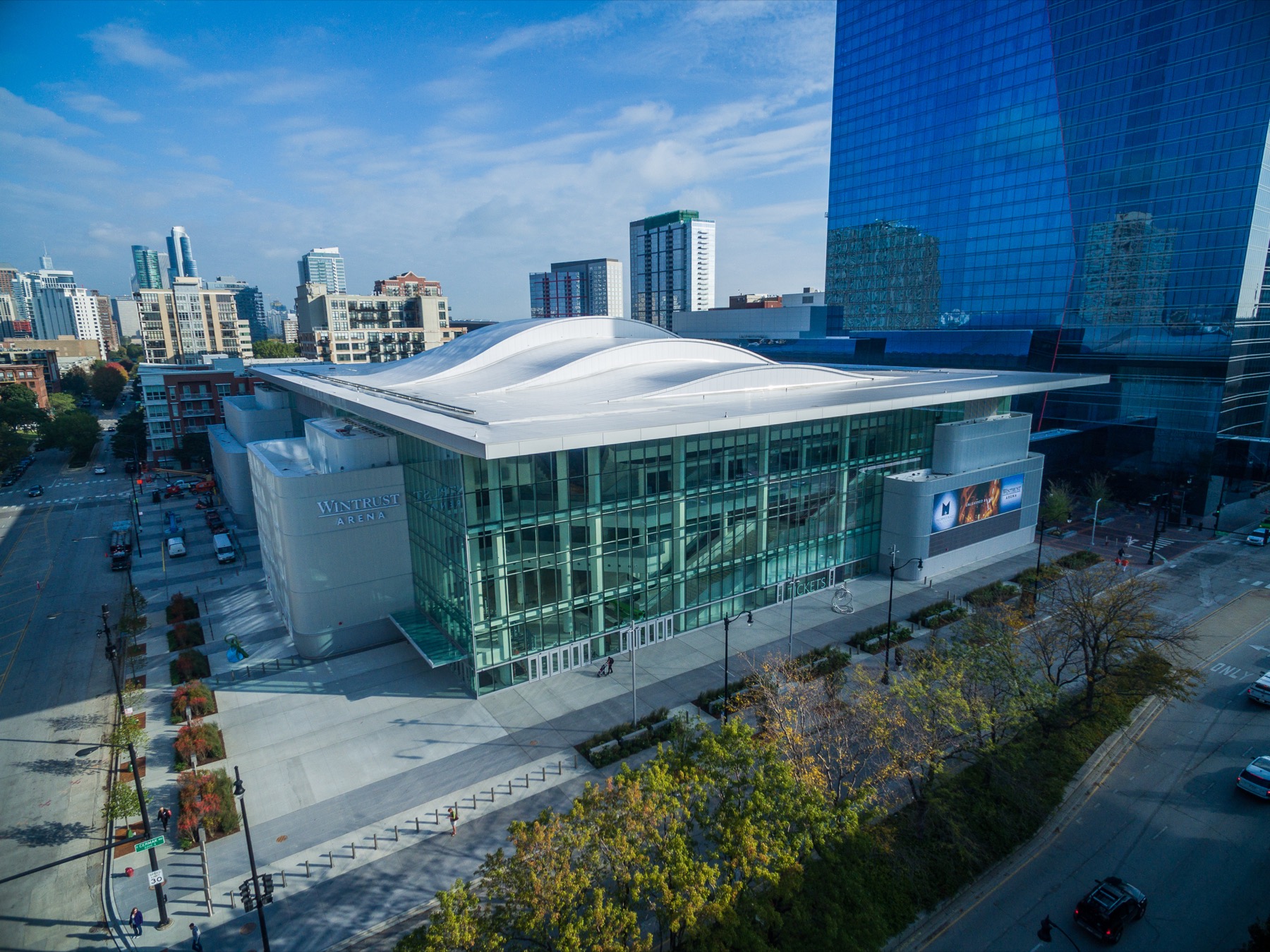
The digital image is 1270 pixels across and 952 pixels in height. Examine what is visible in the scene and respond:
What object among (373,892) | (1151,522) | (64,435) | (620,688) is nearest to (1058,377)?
(1151,522)

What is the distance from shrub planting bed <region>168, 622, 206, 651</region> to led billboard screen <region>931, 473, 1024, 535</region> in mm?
44586

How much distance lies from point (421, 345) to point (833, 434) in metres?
103

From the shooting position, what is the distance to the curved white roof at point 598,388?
30.0 metres

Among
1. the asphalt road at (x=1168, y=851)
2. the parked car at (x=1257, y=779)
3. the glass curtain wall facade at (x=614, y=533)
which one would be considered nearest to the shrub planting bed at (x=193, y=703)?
the glass curtain wall facade at (x=614, y=533)

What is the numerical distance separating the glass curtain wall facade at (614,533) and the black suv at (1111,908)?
18.8 metres

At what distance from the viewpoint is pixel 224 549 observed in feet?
161

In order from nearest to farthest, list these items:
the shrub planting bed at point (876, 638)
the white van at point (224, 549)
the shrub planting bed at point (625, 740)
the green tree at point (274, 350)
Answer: the shrub planting bed at point (625, 740), the shrub planting bed at point (876, 638), the white van at point (224, 549), the green tree at point (274, 350)

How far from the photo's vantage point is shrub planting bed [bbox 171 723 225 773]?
25.8m

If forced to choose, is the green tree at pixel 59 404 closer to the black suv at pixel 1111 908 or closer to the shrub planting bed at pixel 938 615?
the shrub planting bed at pixel 938 615

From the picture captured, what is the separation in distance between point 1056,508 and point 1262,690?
2634 cm

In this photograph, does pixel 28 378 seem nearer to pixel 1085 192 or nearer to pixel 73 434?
pixel 73 434

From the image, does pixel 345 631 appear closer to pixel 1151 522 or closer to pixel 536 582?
pixel 536 582

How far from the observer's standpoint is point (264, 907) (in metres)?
19.6

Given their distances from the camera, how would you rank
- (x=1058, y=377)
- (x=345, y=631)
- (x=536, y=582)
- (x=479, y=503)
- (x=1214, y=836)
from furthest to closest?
(x=1058, y=377)
(x=345, y=631)
(x=536, y=582)
(x=479, y=503)
(x=1214, y=836)
